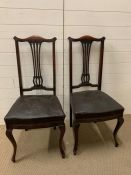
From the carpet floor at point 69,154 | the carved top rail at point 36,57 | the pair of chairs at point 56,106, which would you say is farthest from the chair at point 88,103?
the carved top rail at point 36,57

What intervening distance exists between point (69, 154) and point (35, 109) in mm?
572

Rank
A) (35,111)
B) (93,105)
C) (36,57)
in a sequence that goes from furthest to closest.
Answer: (36,57) < (93,105) < (35,111)

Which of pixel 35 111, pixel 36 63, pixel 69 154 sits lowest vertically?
pixel 69 154

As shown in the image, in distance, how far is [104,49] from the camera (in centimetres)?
229

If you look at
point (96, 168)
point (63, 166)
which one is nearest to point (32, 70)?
point (63, 166)

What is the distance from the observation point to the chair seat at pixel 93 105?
1.83m

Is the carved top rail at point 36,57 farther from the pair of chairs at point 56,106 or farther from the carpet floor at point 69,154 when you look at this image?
the carpet floor at point 69,154

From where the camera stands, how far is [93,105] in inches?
75.0

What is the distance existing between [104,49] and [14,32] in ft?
3.26

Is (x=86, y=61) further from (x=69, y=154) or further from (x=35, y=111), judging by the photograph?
(x=69, y=154)

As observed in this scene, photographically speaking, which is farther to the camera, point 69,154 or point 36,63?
point 36,63

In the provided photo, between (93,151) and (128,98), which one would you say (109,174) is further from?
(128,98)

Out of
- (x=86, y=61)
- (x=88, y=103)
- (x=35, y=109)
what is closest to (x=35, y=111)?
(x=35, y=109)

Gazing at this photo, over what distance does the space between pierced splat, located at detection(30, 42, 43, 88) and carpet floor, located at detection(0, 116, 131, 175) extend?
1.97ft
